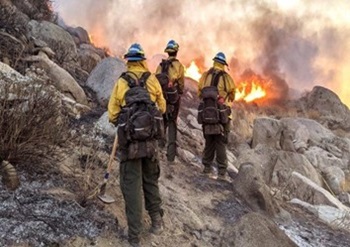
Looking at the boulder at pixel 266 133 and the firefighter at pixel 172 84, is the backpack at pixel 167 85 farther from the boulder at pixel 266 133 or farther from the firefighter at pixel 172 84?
the boulder at pixel 266 133

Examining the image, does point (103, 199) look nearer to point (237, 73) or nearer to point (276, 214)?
point (276, 214)

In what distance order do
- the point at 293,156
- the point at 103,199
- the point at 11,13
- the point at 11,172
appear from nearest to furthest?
1. the point at 11,172
2. the point at 103,199
3. the point at 11,13
4. the point at 293,156

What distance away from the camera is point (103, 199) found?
4754 mm

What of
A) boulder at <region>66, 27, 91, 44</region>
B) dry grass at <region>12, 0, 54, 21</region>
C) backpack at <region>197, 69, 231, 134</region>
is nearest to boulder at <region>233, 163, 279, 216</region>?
backpack at <region>197, 69, 231, 134</region>

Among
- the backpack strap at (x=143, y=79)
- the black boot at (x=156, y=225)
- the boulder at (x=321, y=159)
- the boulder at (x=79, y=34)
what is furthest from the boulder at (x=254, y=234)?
the boulder at (x=79, y=34)

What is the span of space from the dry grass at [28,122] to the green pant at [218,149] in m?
3.08

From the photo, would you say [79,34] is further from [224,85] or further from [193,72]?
[224,85]

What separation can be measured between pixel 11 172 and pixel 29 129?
504 millimetres

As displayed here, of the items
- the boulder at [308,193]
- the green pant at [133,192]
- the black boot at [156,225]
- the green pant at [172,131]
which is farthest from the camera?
the boulder at [308,193]

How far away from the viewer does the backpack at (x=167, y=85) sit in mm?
7266

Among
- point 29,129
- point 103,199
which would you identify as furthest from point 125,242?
point 29,129

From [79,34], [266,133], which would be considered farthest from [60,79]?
[79,34]

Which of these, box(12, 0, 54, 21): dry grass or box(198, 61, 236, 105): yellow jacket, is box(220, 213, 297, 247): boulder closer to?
box(198, 61, 236, 105): yellow jacket

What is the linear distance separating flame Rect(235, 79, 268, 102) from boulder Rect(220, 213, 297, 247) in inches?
671
